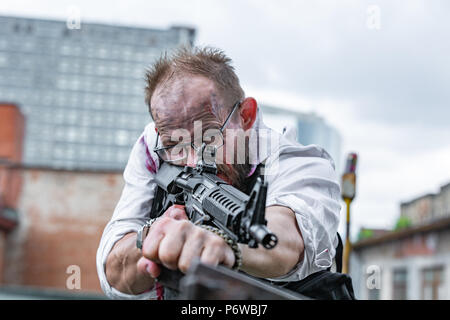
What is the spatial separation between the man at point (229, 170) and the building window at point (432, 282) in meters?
7.29

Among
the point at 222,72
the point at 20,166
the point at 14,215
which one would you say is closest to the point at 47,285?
the point at 14,215

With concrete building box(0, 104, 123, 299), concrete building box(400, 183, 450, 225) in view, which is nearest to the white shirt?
concrete building box(0, 104, 123, 299)

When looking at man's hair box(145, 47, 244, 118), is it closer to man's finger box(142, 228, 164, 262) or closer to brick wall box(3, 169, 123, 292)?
man's finger box(142, 228, 164, 262)

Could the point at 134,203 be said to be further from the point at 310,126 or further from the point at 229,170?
the point at 310,126

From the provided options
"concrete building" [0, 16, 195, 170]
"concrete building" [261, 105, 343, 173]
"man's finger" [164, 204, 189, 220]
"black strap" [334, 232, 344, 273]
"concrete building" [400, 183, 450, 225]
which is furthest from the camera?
"concrete building" [0, 16, 195, 170]

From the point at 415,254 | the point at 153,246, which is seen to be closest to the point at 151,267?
the point at 153,246

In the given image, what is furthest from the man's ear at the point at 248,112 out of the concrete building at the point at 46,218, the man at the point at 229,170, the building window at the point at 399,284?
the building window at the point at 399,284

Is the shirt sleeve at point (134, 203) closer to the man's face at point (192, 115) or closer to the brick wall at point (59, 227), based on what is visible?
the man's face at point (192, 115)

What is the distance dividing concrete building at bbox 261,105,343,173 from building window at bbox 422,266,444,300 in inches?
→ 270

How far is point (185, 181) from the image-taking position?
0.81 m

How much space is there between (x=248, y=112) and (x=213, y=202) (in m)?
0.24

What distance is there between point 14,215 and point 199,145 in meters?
7.75

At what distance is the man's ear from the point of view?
887 mm

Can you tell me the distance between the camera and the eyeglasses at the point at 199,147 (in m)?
0.79
